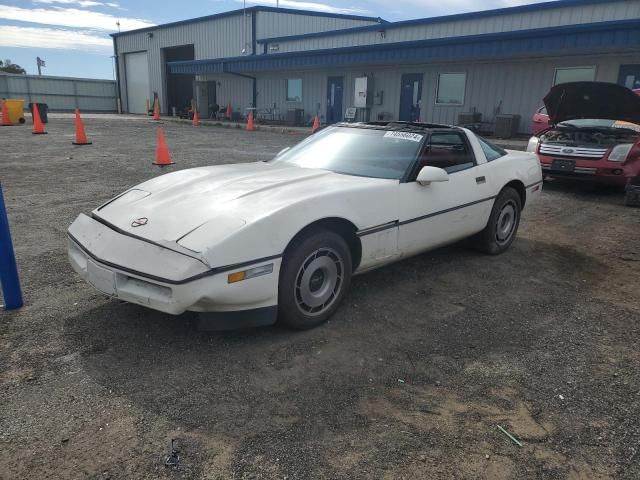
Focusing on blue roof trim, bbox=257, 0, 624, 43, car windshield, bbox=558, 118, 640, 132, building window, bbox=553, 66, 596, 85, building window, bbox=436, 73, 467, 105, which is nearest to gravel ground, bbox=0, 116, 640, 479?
car windshield, bbox=558, 118, 640, 132

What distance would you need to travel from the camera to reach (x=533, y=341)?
3.24m

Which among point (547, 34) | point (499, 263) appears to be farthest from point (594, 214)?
point (547, 34)

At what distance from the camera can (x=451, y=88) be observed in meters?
18.8

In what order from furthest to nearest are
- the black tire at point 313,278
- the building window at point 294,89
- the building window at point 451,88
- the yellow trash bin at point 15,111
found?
the building window at point 294,89
the yellow trash bin at point 15,111
the building window at point 451,88
the black tire at point 313,278

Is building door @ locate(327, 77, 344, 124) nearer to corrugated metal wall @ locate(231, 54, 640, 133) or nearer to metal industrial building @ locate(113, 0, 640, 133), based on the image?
metal industrial building @ locate(113, 0, 640, 133)

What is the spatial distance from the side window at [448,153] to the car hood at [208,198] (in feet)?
2.74

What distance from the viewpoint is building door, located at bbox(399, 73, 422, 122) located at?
65.0ft

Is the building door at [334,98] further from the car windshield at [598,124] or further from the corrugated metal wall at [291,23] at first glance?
the car windshield at [598,124]

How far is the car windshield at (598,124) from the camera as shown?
27.6ft

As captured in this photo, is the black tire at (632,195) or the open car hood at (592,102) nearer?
the black tire at (632,195)

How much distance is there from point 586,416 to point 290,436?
5.01 feet

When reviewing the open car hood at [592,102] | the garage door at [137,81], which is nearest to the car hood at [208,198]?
the open car hood at [592,102]

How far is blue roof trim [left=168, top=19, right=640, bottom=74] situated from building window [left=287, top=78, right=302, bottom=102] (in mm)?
1521

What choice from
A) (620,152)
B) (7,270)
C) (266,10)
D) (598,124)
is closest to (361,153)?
(7,270)
